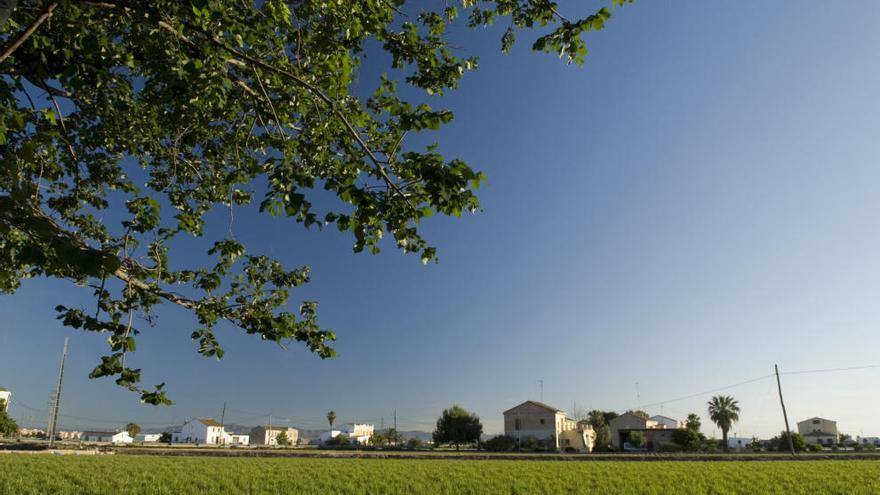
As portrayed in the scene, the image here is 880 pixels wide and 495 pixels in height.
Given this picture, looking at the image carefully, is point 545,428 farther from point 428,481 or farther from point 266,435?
point 266,435

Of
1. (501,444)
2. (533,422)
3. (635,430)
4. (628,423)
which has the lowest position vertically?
(501,444)

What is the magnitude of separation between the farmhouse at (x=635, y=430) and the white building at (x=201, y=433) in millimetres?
89374

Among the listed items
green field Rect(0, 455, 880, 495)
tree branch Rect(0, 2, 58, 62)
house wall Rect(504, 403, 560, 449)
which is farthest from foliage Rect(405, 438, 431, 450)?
tree branch Rect(0, 2, 58, 62)

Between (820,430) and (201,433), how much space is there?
448 feet

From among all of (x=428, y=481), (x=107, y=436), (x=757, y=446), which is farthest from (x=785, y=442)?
(x=107, y=436)

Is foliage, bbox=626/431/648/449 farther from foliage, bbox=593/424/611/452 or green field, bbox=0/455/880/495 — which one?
green field, bbox=0/455/880/495

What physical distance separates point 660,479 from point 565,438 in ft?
197

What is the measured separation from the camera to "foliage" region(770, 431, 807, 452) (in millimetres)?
59000

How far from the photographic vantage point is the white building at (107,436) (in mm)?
123000

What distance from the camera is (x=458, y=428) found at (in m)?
72.0

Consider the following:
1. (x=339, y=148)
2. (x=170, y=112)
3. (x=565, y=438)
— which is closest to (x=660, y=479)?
(x=339, y=148)

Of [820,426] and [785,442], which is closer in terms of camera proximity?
[785,442]

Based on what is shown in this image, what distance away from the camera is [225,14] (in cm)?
526

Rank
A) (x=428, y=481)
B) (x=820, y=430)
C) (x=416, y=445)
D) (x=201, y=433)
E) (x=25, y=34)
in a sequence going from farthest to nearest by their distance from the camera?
1. (x=201, y=433)
2. (x=820, y=430)
3. (x=416, y=445)
4. (x=428, y=481)
5. (x=25, y=34)
